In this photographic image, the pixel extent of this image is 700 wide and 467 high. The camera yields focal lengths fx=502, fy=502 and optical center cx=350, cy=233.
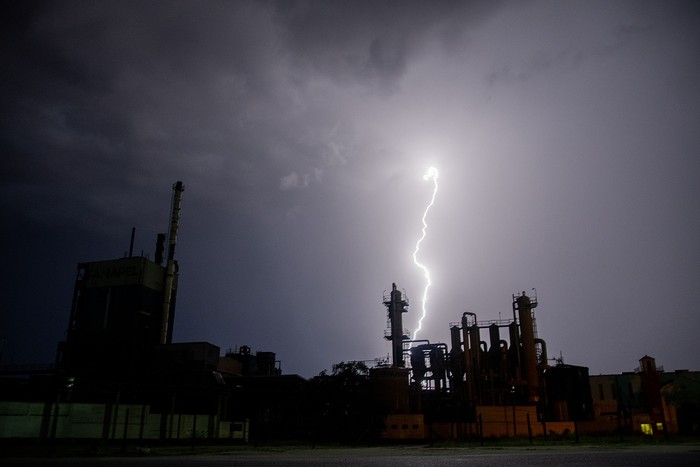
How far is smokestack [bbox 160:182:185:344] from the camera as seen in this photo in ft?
204

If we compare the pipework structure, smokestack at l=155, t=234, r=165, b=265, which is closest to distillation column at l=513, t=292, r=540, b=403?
the pipework structure

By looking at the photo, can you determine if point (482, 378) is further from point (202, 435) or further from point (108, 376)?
point (108, 376)

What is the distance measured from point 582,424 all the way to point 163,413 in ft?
121

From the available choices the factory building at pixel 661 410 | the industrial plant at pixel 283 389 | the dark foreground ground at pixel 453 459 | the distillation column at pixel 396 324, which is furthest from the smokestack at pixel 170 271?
the factory building at pixel 661 410

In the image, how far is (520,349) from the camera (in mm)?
51438

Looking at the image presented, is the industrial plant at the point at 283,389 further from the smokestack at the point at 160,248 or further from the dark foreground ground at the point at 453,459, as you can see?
the dark foreground ground at the point at 453,459

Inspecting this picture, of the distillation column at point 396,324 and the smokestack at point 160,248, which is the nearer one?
the distillation column at point 396,324

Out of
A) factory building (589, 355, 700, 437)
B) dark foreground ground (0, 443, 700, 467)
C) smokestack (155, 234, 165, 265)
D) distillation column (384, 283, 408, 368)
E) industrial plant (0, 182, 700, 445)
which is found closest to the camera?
dark foreground ground (0, 443, 700, 467)

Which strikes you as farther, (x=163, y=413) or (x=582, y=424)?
(x=582, y=424)

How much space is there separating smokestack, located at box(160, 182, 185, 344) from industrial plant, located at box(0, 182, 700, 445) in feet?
0.62

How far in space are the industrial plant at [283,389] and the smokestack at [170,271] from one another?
189 mm

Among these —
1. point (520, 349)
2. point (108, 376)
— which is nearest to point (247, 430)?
point (108, 376)

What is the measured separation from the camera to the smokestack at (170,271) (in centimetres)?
6219

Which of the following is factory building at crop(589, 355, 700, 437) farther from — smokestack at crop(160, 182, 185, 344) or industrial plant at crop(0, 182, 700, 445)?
smokestack at crop(160, 182, 185, 344)
